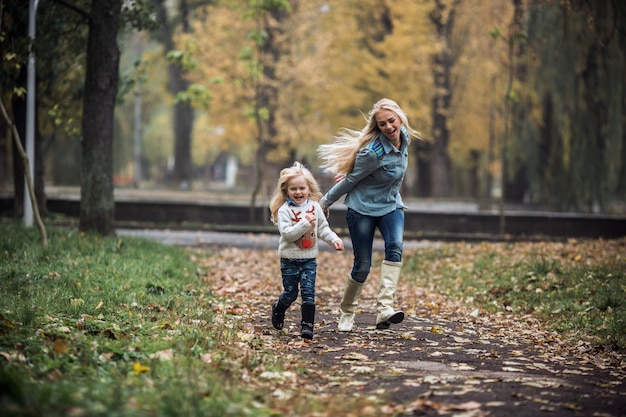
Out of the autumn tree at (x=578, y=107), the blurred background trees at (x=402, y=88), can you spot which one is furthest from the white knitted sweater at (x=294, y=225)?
the autumn tree at (x=578, y=107)

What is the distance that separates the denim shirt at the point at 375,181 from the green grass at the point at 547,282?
2291mm

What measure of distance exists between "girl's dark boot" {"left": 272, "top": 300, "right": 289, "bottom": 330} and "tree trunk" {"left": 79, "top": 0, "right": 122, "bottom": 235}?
7616 mm

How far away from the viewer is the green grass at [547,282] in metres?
8.99

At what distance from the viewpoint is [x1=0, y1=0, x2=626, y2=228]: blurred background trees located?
23000 millimetres

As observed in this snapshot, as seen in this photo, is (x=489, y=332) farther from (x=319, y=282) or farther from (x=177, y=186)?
(x=177, y=186)

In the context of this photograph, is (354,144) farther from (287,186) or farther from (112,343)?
(112,343)

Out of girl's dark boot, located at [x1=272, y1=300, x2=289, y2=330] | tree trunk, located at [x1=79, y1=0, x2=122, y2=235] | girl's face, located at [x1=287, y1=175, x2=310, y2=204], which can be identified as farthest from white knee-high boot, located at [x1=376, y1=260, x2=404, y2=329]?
tree trunk, located at [x1=79, y1=0, x2=122, y2=235]

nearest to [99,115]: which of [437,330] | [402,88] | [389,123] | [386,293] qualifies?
[389,123]

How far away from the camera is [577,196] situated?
25.3 m

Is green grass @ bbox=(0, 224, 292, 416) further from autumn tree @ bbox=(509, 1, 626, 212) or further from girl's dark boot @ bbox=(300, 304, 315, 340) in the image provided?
autumn tree @ bbox=(509, 1, 626, 212)

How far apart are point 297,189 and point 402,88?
97.8 feet

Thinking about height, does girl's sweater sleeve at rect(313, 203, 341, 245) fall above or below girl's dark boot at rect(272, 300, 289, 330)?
above

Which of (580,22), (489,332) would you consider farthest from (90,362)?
(580,22)

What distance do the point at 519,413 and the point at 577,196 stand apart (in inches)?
839
